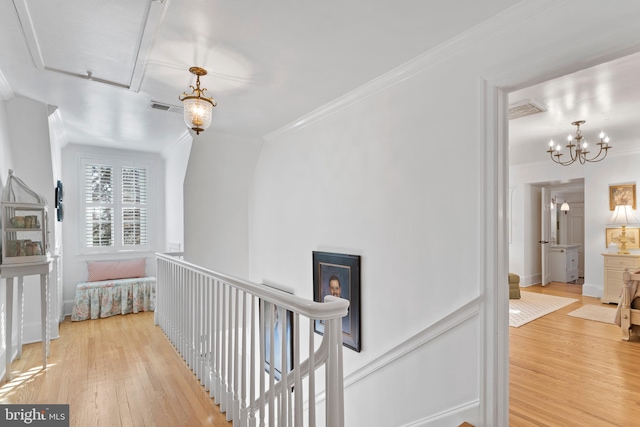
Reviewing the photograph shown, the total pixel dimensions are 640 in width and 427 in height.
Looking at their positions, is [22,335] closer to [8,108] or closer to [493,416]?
[8,108]

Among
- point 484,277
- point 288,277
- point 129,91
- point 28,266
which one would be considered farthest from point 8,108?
point 484,277

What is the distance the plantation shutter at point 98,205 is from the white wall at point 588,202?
807cm

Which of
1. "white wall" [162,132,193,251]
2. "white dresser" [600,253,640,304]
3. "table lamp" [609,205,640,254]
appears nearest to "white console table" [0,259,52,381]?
"white wall" [162,132,193,251]

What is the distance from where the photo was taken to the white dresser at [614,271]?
538 cm

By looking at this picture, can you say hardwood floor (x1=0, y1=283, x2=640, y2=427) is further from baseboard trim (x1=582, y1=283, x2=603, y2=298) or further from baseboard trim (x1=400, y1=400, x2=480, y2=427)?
baseboard trim (x1=582, y1=283, x2=603, y2=298)

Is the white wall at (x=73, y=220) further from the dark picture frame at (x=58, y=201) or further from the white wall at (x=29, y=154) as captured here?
the white wall at (x=29, y=154)

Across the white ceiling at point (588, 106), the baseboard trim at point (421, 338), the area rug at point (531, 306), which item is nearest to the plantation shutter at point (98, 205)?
the baseboard trim at point (421, 338)

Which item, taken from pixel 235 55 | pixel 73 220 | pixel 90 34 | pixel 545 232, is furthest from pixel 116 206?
pixel 545 232

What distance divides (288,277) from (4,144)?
318 cm

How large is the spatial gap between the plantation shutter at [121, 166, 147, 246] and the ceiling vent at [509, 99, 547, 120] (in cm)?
557

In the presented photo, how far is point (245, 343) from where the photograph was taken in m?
1.88

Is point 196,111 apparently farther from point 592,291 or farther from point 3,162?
point 592,291

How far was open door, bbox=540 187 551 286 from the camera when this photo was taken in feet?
24.5

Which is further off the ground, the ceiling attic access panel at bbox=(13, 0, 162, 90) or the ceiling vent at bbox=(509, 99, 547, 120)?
the ceiling attic access panel at bbox=(13, 0, 162, 90)
